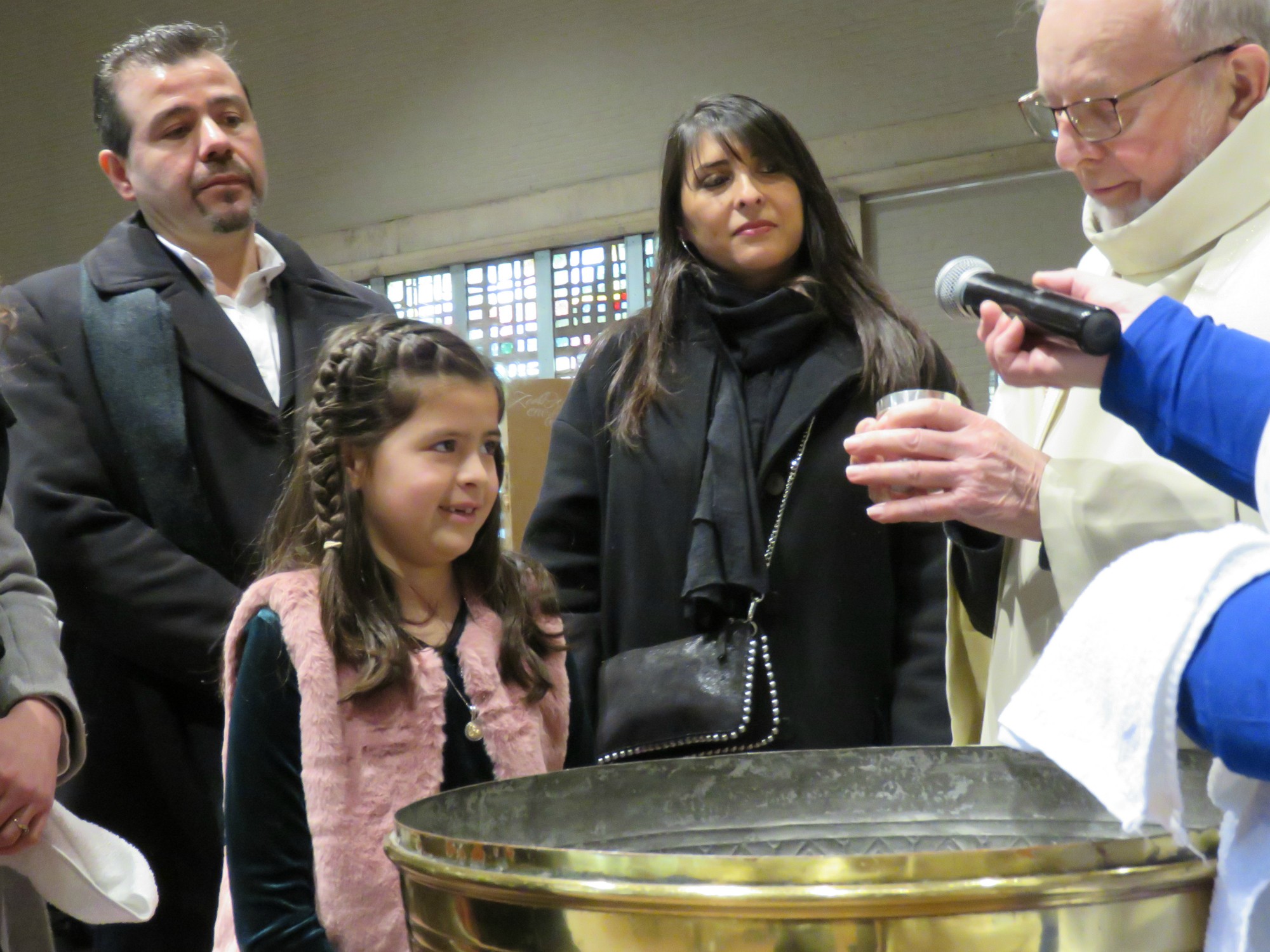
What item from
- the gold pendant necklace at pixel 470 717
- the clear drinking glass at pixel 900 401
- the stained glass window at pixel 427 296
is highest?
the stained glass window at pixel 427 296

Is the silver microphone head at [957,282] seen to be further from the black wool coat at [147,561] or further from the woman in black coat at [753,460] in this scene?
the black wool coat at [147,561]

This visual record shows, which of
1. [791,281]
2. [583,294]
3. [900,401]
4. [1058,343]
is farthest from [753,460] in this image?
[583,294]

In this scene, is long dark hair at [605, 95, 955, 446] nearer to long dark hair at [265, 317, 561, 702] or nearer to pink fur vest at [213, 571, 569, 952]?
long dark hair at [265, 317, 561, 702]

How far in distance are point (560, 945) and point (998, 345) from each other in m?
0.69

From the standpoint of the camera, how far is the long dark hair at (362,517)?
162 cm

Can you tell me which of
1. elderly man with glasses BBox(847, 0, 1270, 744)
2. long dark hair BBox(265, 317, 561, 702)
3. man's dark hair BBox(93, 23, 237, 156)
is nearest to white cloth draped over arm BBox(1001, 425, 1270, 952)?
elderly man with glasses BBox(847, 0, 1270, 744)

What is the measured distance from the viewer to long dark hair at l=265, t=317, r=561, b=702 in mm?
1616

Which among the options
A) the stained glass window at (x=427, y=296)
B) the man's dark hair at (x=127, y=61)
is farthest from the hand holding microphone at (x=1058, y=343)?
the stained glass window at (x=427, y=296)

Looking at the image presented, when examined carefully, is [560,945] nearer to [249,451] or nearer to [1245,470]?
[1245,470]

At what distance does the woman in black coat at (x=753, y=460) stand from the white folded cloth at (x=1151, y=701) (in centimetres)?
129

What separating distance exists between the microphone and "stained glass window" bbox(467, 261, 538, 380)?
6.71m

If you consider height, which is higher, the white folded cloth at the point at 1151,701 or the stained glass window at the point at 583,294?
the stained glass window at the point at 583,294

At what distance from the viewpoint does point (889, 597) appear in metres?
2.01

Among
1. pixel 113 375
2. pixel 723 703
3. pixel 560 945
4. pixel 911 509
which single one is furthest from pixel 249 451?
pixel 560 945
